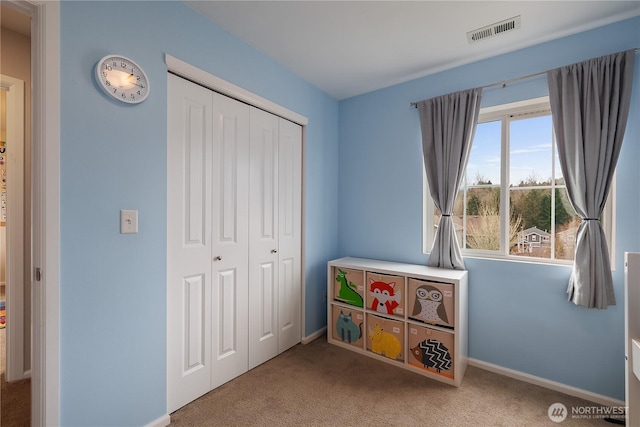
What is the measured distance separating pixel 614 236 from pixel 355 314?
1.91m

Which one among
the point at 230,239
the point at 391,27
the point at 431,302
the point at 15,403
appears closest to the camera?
the point at 15,403

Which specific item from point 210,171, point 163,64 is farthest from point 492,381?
point 163,64

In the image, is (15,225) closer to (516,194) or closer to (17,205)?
(17,205)

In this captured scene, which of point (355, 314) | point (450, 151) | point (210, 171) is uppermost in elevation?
point (450, 151)

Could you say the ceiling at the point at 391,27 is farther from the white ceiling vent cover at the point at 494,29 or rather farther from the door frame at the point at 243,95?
the door frame at the point at 243,95

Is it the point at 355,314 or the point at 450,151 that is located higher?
the point at 450,151

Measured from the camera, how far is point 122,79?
4.82 ft

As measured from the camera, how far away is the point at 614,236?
1.84m

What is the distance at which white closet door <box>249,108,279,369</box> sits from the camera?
88.4 inches

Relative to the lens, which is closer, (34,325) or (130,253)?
(34,325)

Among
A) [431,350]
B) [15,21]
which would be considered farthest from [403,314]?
[15,21]

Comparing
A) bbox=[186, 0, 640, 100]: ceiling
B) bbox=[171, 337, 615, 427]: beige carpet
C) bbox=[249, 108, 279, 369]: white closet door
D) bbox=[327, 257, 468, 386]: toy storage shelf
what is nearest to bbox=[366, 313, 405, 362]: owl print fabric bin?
bbox=[327, 257, 468, 386]: toy storage shelf

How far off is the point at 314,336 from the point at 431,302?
125 centimetres

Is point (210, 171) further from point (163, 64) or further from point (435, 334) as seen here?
point (435, 334)
